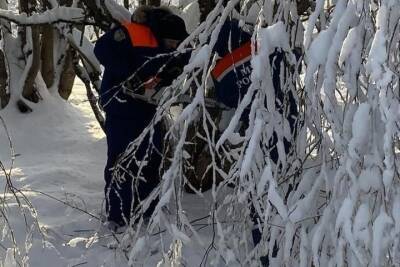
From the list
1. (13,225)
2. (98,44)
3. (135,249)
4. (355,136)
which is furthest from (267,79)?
(13,225)

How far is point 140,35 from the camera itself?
406 cm

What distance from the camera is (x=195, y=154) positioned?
15.9 feet

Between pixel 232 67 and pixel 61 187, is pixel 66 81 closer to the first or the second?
pixel 61 187

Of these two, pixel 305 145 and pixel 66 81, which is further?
pixel 66 81

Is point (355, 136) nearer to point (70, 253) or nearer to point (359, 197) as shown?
point (359, 197)

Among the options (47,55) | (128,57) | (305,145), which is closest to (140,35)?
(128,57)

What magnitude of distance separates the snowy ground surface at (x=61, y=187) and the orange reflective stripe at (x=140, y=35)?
484mm

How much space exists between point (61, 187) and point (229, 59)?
218 centimetres

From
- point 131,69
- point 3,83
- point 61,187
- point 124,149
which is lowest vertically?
point 61,187

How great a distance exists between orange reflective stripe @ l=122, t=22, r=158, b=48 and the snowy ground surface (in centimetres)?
48

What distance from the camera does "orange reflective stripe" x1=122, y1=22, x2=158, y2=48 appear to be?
4.05 metres

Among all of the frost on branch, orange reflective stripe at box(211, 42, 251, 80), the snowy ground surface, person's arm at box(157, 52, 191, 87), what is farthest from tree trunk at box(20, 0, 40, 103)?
the frost on branch

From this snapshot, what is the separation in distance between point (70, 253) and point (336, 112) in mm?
2561

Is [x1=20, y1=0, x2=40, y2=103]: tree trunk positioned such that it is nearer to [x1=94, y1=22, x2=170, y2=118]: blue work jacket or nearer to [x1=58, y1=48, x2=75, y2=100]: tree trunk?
[x1=58, y1=48, x2=75, y2=100]: tree trunk
